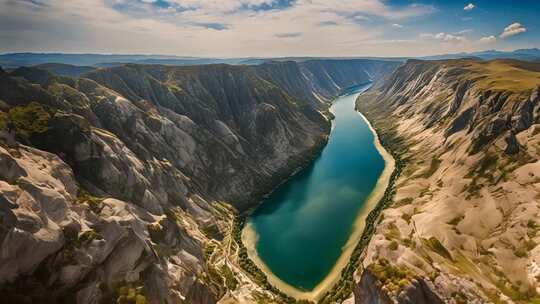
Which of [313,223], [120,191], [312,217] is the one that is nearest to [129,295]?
[120,191]

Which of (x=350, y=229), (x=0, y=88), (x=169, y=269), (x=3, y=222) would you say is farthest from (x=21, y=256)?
(x=350, y=229)

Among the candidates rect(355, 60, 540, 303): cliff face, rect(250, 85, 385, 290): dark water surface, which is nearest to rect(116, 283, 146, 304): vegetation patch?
rect(355, 60, 540, 303): cliff face

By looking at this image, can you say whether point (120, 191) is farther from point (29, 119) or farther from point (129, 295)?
point (129, 295)

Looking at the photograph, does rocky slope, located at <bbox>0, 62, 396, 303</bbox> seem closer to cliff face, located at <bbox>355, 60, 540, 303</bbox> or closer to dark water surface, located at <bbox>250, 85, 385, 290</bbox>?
dark water surface, located at <bbox>250, 85, 385, 290</bbox>

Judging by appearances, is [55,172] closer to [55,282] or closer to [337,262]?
[55,282]

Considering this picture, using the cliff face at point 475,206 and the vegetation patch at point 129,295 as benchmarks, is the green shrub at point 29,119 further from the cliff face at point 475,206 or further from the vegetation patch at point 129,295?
the cliff face at point 475,206

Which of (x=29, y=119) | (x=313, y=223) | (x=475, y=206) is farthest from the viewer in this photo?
(x=313, y=223)

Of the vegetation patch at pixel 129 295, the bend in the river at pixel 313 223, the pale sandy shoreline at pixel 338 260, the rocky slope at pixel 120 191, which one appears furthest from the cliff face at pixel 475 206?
the rocky slope at pixel 120 191
